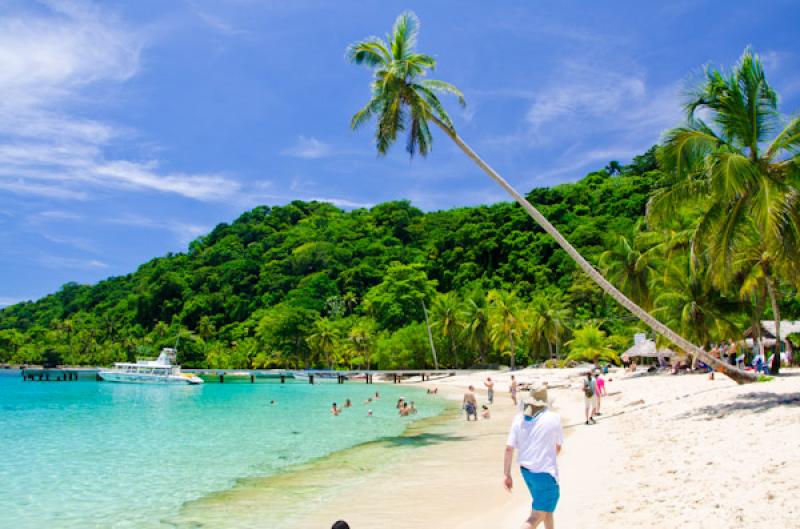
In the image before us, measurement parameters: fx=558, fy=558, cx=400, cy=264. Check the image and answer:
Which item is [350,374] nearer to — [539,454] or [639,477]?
[639,477]

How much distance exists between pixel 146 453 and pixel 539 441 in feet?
46.8

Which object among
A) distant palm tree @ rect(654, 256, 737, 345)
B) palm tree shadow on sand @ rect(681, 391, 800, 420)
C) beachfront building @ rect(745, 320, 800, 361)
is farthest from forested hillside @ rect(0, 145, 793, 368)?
palm tree shadow on sand @ rect(681, 391, 800, 420)

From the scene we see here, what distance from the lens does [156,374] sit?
5716 cm

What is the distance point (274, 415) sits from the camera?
83.5ft

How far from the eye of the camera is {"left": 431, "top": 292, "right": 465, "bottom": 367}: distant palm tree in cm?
5572

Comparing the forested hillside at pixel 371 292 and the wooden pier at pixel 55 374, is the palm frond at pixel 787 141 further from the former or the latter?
the wooden pier at pixel 55 374

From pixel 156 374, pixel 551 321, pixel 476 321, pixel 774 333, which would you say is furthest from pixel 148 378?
pixel 774 333

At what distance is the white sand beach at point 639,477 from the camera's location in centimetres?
576

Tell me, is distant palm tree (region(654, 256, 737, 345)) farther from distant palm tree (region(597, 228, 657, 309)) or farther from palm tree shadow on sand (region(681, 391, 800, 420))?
palm tree shadow on sand (region(681, 391, 800, 420))

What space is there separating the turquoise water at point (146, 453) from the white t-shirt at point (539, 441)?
6328 mm

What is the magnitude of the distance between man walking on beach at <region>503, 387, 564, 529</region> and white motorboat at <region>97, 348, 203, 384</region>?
56.1 m

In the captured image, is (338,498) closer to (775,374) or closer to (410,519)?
(410,519)

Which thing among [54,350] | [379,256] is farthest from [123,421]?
[54,350]

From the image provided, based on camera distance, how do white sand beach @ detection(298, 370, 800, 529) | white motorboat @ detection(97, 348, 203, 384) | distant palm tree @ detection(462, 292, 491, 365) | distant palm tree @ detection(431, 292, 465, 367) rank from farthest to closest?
white motorboat @ detection(97, 348, 203, 384)
distant palm tree @ detection(431, 292, 465, 367)
distant palm tree @ detection(462, 292, 491, 365)
white sand beach @ detection(298, 370, 800, 529)
